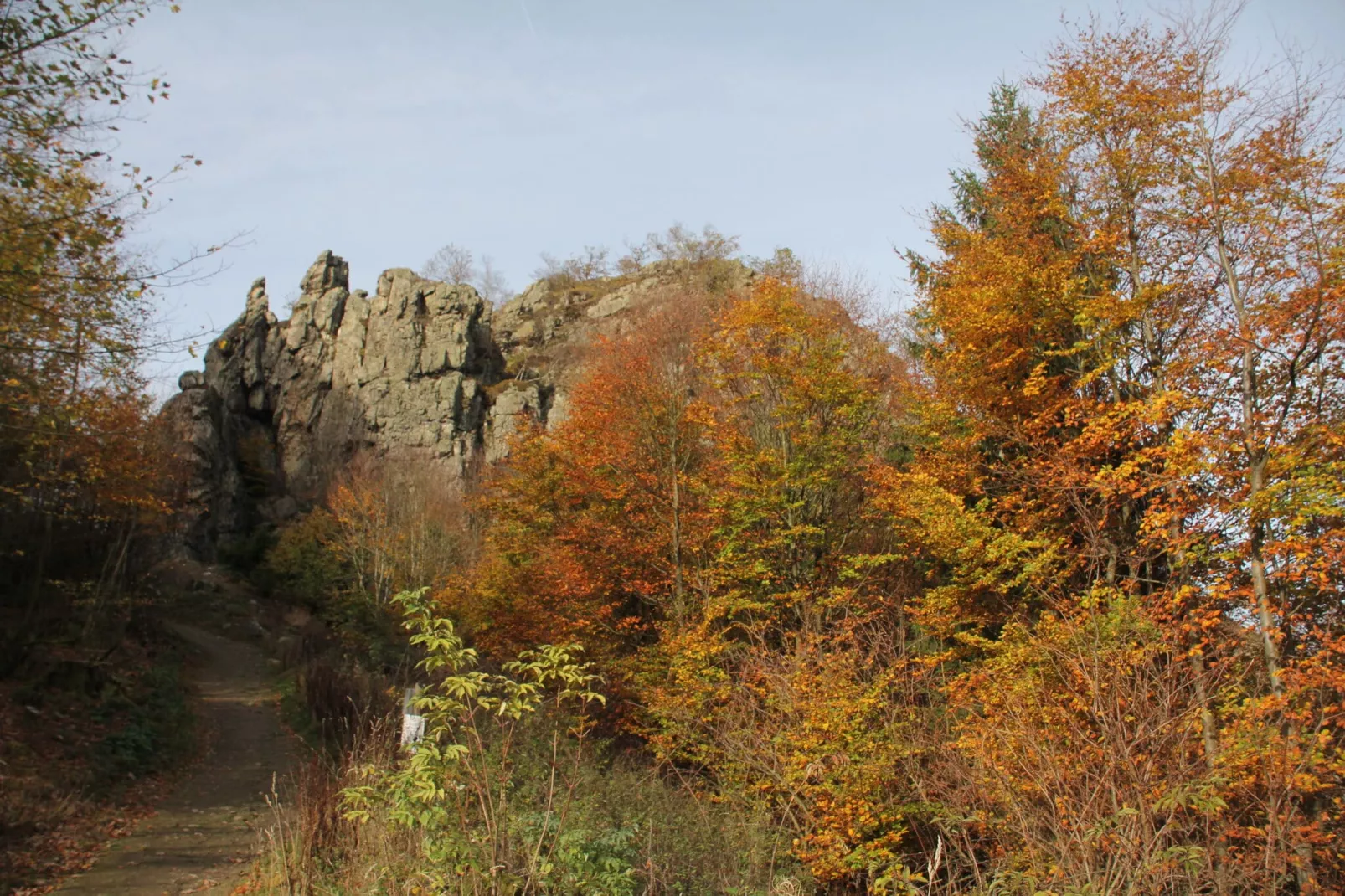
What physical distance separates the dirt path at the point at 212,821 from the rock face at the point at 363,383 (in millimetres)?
28777

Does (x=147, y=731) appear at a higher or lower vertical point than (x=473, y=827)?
lower

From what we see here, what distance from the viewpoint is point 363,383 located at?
53094 millimetres

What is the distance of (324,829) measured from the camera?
21.4 ft

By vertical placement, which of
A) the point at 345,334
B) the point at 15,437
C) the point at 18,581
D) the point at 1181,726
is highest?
the point at 345,334

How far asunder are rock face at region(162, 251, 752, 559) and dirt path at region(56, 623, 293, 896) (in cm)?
2878

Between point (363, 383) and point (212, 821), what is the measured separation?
4623 centimetres

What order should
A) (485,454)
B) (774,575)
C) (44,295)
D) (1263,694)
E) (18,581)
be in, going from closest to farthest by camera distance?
(44,295)
(1263,694)
(18,581)
(774,575)
(485,454)

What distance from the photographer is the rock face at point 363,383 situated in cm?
4778

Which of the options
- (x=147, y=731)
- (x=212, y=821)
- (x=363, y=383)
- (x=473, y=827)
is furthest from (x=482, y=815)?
(x=363, y=383)

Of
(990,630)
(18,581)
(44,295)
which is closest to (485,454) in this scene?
(18,581)

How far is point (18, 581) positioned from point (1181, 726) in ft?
57.0

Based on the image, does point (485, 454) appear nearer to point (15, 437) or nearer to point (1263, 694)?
point (15, 437)

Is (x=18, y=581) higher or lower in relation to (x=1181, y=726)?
higher

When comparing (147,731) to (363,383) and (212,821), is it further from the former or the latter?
(363,383)
